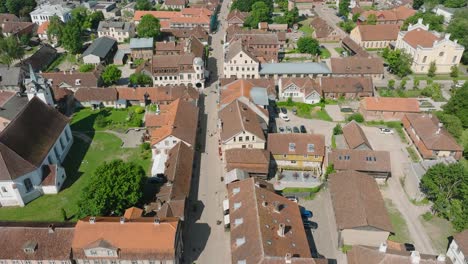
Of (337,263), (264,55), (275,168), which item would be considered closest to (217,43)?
(264,55)

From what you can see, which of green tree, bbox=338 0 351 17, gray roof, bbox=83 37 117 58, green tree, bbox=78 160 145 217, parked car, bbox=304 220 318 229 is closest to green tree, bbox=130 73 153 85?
gray roof, bbox=83 37 117 58

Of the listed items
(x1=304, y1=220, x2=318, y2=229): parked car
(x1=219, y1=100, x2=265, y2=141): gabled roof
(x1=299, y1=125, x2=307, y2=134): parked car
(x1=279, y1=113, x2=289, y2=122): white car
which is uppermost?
(x1=219, y1=100, x2=265, y2=141): gabled roof

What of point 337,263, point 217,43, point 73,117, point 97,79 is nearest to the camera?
point 337,263

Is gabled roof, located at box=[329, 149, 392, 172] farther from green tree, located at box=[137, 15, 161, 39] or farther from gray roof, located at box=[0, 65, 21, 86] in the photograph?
gray roof, located at box=[0, 65, 21, 86]

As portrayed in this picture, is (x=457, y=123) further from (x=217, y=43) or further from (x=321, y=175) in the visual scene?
(x=217, y=43)

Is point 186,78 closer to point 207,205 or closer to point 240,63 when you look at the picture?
point 240,63

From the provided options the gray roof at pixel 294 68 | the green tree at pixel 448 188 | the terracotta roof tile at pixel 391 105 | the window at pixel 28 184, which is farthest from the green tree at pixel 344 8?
the window at pixel 28 184
